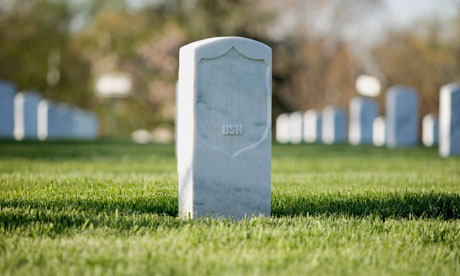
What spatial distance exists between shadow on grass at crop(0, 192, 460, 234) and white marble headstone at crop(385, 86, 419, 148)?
13095 mm

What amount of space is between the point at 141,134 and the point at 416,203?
43161 mm

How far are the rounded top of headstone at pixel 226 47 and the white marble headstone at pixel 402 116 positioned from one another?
14.5 metres

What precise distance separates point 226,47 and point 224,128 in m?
0.66

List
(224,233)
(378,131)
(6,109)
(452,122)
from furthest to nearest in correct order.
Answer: (378,131) < (6,109) < (452,122) < (224,233)

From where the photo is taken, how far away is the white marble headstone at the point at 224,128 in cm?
443

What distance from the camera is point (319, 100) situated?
40.5 m

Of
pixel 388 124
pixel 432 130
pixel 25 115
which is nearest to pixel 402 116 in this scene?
pixel 388 124

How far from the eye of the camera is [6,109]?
1961 cm

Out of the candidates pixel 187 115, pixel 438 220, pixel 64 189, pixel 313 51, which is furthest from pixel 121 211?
pixel 313 51

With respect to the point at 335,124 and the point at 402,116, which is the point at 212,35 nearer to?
the point at 335,124

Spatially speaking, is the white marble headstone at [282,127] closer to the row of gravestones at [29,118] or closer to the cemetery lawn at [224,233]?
the row of gravestones at [29,118]

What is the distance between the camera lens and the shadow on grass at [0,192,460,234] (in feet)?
13.5

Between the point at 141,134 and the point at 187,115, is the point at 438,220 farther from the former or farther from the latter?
the point at 141,134

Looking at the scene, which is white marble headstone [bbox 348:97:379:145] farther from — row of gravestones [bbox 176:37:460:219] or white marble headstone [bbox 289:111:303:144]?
row of gravestones [bbox 176:37:460:219]
